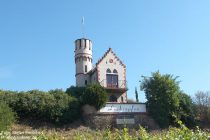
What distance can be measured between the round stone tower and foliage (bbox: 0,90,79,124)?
11424mm

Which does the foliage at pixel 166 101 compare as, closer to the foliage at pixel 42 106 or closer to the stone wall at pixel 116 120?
the stone wall at pixel 116 120

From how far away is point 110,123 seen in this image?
3659cm

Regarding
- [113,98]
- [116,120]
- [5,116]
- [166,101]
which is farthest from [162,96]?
[5,116]

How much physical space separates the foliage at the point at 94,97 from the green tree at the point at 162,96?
4.79 metres

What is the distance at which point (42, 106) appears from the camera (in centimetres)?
3444

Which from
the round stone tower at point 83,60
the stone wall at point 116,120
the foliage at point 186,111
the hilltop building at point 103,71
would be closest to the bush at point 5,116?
the stone wall at point 116,120

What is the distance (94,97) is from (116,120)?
2.96 metres

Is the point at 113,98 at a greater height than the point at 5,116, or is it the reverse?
the point at 113,98

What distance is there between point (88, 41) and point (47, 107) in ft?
51.5

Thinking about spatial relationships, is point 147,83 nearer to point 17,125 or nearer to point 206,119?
point 206,119

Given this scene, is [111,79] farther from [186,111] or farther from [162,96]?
[186,111]

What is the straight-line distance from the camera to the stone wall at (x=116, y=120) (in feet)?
118

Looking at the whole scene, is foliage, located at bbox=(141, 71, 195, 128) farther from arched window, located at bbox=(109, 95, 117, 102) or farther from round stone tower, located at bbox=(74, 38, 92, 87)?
round stone tower, located at bbox=(74, 38, 92, 87)

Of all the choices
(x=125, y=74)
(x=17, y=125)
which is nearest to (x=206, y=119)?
(x=125, y=74)
